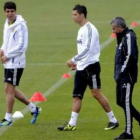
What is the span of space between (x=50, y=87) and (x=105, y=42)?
7.39 metres

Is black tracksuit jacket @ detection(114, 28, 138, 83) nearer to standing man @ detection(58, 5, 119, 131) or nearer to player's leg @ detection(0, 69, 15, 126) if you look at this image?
standing man @ detection(58, 5, 119, 131)

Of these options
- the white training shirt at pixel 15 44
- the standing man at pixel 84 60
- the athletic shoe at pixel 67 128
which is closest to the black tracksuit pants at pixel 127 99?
the standing man at pixel 84 60

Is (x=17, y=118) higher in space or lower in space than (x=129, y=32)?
lower

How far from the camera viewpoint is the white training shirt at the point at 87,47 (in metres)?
12.5

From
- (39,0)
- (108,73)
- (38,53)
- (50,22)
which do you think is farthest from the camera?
(39,0)

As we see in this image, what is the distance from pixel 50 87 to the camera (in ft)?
57.0

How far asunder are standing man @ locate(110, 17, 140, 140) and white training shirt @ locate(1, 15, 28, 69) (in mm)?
2047

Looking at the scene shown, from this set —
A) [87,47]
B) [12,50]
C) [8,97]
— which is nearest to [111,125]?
[87,47]

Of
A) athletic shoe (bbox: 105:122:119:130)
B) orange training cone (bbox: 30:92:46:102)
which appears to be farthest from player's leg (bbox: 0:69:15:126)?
orange training cone (bbox: 30:92:46:102)

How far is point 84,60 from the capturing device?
12570mm

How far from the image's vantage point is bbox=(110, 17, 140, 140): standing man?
37.8ft

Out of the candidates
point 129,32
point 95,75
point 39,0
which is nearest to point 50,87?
point 95,75

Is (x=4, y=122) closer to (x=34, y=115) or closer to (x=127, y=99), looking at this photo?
(x=34, y=115)

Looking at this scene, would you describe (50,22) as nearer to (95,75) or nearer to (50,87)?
(50,87)
